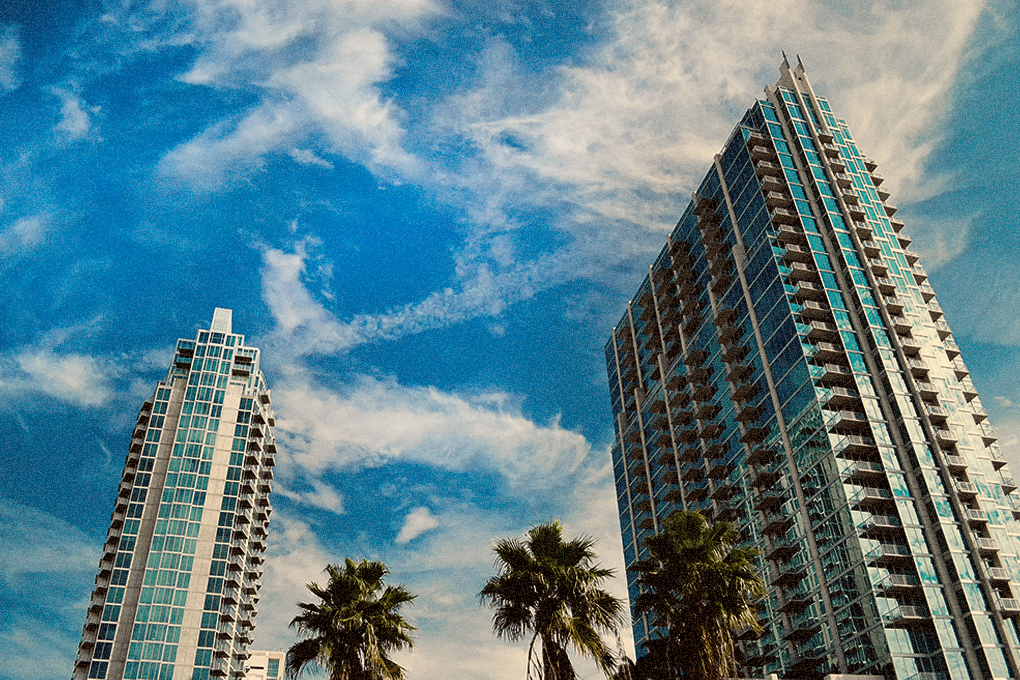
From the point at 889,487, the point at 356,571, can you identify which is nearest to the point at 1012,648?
the point at 889,487

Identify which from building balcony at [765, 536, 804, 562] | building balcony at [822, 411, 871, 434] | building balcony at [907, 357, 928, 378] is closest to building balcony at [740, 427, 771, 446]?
building balcony at [822, 411, 871, 434]

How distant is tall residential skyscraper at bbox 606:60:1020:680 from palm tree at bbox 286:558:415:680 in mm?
60174

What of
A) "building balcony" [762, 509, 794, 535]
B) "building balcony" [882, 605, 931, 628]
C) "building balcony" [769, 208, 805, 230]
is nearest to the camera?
"building balcony" [882, 605, 931, 628]

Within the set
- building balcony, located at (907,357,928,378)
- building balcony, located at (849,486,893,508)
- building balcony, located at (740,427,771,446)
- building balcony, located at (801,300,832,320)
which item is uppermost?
building balcony, located at (801,300,832,320)

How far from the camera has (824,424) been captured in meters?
94.6

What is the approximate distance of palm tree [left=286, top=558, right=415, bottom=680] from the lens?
117 feet

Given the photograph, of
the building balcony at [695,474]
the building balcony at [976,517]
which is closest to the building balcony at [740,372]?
the building balcony at [695,474]

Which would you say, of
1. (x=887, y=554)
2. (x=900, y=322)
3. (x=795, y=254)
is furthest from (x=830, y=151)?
(x=887, y=554)

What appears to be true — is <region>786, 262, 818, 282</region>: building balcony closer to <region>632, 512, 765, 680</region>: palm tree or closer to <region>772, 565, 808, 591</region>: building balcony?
<region>772, 565, 808, 591</region>: building balcony

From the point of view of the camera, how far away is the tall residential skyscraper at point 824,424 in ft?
277

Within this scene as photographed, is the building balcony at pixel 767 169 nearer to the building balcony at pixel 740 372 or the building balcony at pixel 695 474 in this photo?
the building balcony at pixel 740 372

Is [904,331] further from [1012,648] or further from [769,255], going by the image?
[1012,648]

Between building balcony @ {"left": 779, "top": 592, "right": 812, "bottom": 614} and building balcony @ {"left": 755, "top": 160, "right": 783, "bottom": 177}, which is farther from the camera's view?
building balcony @ {"left": 755, "top": 160, "right": 783, "bottom": 177}

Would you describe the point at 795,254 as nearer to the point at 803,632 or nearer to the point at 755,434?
the point at 755,434
